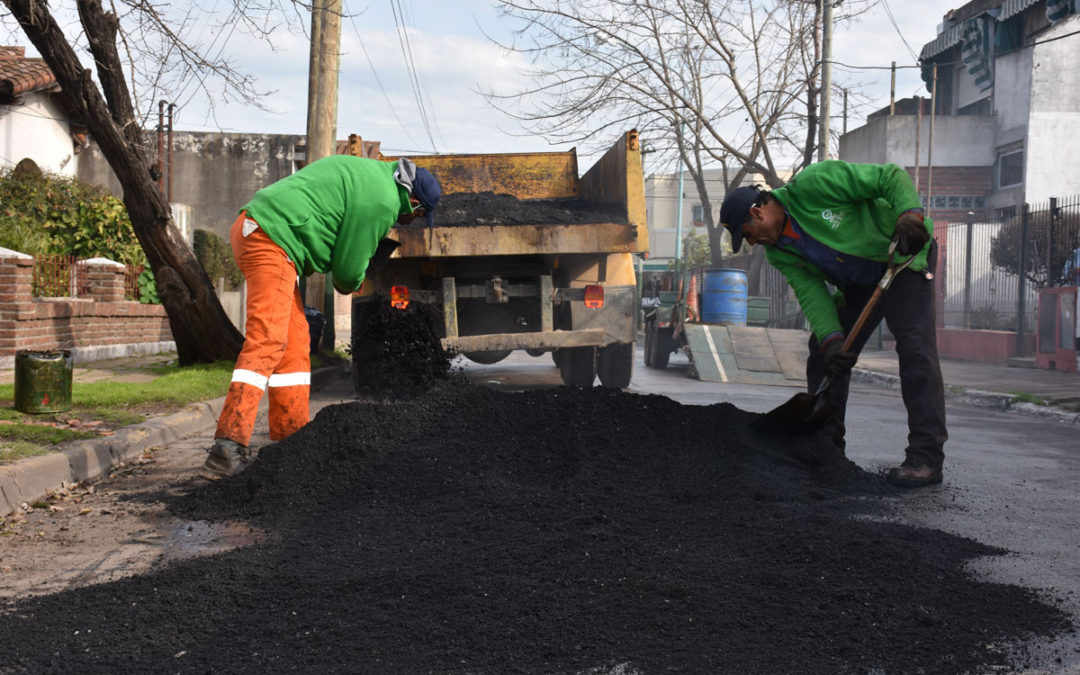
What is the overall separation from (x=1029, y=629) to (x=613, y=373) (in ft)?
21.4

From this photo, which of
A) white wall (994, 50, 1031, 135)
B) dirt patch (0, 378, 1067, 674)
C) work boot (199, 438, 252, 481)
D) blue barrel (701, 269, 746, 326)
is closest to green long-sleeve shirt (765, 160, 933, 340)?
dirt patch (0, 378, 1067, 674)

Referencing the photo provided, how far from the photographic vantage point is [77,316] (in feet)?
34.6

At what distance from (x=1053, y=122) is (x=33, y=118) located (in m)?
24.6

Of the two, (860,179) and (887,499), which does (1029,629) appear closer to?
(887,499)

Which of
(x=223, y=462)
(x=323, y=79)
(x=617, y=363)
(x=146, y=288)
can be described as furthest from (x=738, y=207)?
(x=146, y=288)

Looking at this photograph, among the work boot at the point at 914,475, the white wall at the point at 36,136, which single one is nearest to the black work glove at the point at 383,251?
the work boot at the point at 914,475

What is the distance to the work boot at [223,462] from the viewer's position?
4.39 m

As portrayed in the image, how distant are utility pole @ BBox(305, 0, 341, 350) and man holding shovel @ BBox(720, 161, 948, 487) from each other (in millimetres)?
7507

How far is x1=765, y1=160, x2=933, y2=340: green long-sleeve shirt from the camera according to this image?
462cm

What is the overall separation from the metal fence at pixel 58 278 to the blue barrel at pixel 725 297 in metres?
8.84

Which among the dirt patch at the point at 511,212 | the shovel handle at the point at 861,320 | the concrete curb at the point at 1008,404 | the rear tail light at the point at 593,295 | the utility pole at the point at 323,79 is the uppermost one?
the utility pole at the point at 323,79

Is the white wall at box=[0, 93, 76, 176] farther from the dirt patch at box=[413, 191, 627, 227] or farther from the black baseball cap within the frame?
the black baseball cap

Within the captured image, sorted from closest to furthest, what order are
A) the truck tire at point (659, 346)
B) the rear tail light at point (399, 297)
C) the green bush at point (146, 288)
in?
the rear tail light at point (399, 297), the green bush at point (146, 288), the truck tire at point (659, 346)

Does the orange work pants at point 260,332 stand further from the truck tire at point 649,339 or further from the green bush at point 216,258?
the green bush at point 216,258
